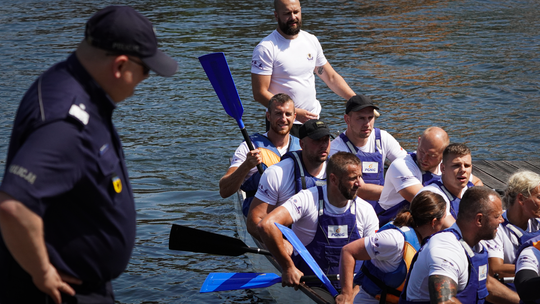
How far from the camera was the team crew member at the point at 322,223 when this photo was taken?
475 centimetres

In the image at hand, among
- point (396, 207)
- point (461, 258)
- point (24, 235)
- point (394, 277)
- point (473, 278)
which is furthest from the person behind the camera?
point (396, 207)

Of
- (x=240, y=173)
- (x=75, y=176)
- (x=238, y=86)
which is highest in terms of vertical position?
(x=75, y=176)

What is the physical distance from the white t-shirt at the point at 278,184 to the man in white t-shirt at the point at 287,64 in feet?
4.27

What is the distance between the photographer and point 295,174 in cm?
532

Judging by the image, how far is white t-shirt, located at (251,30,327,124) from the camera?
6.54 metres

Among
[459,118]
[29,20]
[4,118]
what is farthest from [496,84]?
[29,20]

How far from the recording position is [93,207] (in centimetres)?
233

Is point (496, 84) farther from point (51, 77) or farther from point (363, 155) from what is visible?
point (51, 77)

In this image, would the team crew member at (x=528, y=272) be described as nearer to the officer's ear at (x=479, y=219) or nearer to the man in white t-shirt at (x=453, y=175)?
the officer's ear at (x=479, y=219)

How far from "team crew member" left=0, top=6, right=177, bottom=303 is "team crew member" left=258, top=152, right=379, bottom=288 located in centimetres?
232

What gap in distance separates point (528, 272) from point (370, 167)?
2.10 m

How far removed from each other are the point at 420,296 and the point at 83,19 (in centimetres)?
1925

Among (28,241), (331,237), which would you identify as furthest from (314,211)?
(28,241)

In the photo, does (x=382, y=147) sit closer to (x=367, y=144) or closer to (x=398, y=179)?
(x=367, y=144)
